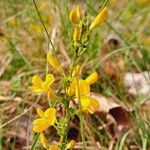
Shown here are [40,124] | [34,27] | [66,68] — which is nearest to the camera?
[40,124]

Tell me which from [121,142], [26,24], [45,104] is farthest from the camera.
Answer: [26,24]

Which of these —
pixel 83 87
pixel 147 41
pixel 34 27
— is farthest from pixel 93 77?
pixel 147 41

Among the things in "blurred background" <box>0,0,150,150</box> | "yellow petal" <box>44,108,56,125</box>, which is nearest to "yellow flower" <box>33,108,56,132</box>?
"yellow petal" <box>44,108,56,125</box>

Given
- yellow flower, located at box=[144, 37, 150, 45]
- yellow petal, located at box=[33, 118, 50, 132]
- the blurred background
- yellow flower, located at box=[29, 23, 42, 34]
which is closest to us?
yellow petal, located at box=[33, 118, 50, 132]

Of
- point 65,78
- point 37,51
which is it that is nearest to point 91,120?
point 37,51

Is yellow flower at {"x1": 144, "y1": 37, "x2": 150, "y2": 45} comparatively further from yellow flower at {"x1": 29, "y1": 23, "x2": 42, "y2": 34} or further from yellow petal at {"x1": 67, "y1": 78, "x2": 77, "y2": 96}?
yellow petal at {"x1": 67, "y1": 78, "x2": 77, "y2": 96}

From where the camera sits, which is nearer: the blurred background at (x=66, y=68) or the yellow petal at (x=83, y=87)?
the yellow petal at (x=83, y=87)

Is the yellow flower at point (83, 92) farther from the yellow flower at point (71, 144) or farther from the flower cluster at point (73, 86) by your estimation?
the yellow flower at point (71, 144)

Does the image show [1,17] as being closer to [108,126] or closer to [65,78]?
[108,126]

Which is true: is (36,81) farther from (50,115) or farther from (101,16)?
(101,16)

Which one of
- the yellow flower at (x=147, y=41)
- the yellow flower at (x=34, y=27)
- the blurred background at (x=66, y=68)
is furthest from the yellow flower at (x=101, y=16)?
the yellow flower at (x=147, y=41)

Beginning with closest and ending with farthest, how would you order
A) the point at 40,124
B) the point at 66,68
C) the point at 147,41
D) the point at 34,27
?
the point at 40,124, the point at 66,68, the point at 34,27, the point at 147,41
